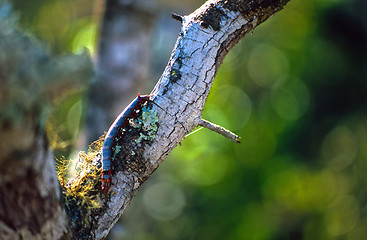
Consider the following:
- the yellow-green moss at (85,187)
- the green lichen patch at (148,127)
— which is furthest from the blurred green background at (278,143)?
the green lichen patch at (148,127)

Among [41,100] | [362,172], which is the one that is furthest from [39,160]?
[362,172]

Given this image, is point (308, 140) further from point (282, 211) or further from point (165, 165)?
point (165, 165)

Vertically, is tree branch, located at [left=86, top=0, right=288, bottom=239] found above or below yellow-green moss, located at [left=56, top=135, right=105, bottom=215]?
above

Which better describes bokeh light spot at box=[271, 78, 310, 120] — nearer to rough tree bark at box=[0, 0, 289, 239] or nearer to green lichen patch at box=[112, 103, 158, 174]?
rough tree bark at box=[0, 0, 289, 239]

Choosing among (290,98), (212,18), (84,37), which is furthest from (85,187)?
(84,37)

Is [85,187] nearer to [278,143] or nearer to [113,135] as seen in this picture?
[113,135]

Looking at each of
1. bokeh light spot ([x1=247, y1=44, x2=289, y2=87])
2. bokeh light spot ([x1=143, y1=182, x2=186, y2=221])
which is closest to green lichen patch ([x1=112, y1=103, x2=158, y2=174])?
bokeh light spot ([x1=143, y1=182, x2=186, y2=221])

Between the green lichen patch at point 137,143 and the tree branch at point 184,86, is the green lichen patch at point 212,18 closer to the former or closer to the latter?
the tree branch at point 184,86
